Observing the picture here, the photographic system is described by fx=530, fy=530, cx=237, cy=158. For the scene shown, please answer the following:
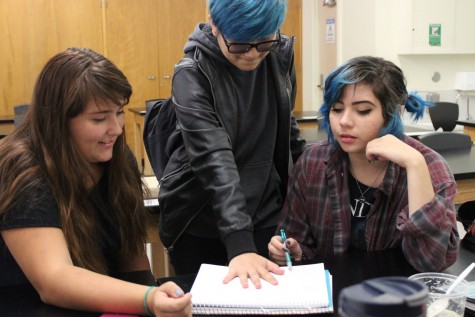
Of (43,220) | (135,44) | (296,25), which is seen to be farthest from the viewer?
(296,25)

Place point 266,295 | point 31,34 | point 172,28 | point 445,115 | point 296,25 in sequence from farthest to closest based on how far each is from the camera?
point 296,25 < point 172,28 < point 31,34 < point 445,115 < point 266,295

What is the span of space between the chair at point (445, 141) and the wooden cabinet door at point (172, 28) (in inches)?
145

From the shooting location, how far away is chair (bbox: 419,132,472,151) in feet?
9.14

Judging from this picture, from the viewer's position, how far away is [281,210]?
155 centimetres

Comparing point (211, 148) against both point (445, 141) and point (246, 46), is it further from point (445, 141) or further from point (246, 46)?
point (445, 141)

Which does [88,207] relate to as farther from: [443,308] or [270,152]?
[443,308]

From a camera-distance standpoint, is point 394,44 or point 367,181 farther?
point 394,44

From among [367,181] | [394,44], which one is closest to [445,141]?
[367,181]

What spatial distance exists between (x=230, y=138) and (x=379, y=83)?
41 cm

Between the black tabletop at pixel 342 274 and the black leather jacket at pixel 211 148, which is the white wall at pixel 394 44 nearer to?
the black leather jacket at pixel 211 148

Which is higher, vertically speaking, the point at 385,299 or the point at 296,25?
the point at 296,25

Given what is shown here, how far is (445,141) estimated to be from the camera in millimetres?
2818

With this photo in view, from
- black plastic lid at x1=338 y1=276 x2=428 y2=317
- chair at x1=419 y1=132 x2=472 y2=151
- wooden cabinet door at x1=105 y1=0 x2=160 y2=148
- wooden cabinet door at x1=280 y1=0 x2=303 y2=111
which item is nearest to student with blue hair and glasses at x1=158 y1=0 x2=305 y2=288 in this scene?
black plastic lid at x1=338 y1=276 x2=428 y2=317

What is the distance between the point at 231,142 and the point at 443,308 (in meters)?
0.71
